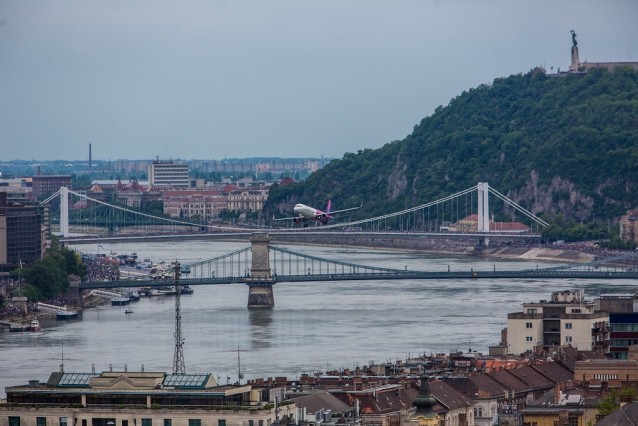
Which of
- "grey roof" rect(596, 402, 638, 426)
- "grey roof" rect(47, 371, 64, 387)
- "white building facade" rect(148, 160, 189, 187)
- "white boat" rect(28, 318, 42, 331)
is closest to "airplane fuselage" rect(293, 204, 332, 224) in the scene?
"white boat" rect(28, 318, 42, 331)

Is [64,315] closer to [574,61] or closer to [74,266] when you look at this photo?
[74,266]

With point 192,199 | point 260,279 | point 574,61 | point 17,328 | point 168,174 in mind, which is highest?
point 574,61

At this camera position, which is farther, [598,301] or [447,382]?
[598,301]

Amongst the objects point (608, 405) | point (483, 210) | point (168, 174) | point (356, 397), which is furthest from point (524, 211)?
point (168, 174)

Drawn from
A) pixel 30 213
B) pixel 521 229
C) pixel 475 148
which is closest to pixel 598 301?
pixel 30 213

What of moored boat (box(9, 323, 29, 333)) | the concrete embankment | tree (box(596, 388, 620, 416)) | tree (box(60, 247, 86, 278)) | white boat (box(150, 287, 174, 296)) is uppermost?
the concrete embankment

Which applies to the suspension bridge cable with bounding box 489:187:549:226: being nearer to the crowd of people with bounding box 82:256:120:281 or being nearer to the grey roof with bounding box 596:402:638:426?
the crowd of people with bounding box 82:256:120:281

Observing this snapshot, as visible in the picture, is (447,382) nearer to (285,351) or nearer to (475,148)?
(285,351)
